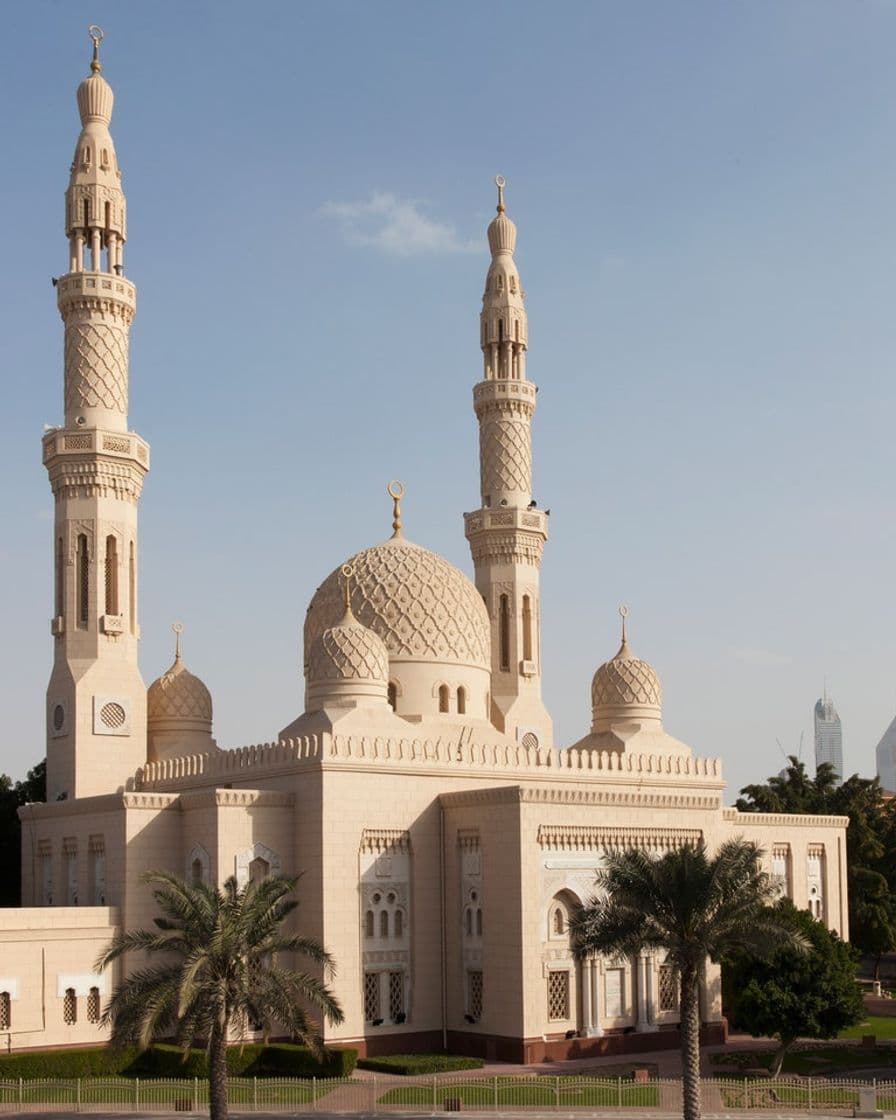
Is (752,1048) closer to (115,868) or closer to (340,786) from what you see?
(340,786)

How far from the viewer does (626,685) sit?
4278 cm

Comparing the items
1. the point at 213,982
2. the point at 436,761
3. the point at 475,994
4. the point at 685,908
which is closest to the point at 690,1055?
the point at 685,908

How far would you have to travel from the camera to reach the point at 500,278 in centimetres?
4878

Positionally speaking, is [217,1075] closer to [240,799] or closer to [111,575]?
[240,799]

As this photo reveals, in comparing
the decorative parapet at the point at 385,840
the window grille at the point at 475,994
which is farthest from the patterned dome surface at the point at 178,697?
the window grille at the point at 475,994

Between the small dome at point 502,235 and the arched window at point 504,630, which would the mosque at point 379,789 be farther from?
the small dome at point 502,235

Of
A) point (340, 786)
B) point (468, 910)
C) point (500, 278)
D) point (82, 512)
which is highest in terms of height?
point (500, 278)

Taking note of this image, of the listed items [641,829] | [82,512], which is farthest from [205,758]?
[641,829]

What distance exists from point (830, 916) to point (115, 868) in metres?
19.9

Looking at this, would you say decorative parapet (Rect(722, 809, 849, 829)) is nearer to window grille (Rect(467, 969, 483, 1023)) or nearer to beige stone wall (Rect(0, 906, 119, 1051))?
window grille (Rect(467, 969, 483, 1023))

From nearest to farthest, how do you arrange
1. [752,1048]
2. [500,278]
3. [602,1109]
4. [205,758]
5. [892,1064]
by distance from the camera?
[602,1109]
[892,1064]
[752,1048]
[205,758]
[500,278]

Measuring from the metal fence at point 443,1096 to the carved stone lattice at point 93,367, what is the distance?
1789 cm

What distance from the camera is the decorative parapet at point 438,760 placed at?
114 feet

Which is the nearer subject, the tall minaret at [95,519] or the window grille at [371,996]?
the window grille at [371,996]
